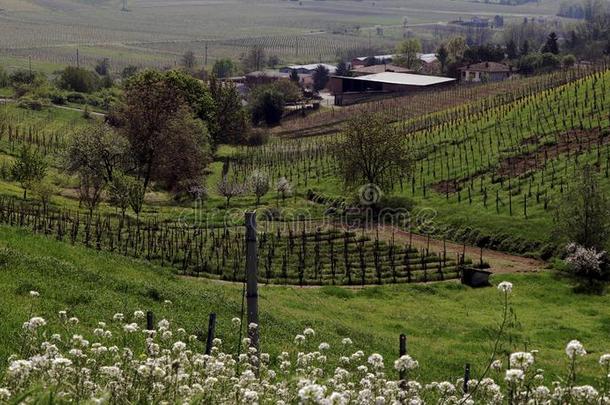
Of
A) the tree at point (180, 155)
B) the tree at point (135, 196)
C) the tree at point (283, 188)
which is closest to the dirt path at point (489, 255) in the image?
the tree at point (283, 188)

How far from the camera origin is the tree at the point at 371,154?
47500mm

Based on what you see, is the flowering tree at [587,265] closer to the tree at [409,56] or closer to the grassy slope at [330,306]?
the grassy slope at [330,306]

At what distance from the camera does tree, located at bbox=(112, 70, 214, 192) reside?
52.1 metres

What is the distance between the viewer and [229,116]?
240ft

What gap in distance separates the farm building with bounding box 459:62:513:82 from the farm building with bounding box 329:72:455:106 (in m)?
4.36

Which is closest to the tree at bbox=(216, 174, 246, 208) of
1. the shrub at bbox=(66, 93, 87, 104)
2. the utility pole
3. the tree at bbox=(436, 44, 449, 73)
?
the utility pole

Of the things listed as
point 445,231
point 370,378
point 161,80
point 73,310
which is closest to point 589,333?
point 445,231

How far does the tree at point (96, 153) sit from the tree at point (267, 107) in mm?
45816

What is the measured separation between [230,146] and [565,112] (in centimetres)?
3303

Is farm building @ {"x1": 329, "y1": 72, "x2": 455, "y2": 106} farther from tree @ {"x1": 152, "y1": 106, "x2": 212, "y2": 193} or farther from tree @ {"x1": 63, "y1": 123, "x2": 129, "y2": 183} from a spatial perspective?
tree @ {"x1": 63, "y1": 123, "x2": 129, "y2": 183}

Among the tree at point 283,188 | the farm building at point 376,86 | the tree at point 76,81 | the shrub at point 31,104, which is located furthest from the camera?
the tree at point 76,81

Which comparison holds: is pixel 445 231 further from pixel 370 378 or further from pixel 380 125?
pixel 370 378

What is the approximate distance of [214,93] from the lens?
73.9 m

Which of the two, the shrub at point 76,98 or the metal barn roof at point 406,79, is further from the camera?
the metal barn roof at point 406,79
